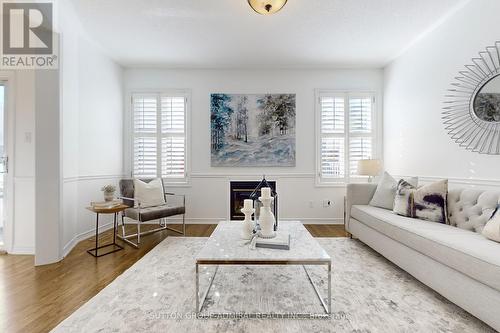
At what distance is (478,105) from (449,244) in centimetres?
180

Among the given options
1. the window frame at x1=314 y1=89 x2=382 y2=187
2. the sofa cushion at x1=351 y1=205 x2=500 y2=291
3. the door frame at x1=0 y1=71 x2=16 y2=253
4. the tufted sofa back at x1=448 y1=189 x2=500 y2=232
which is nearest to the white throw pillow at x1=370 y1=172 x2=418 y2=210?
the sofa cushion at x1=351 y1=205 x2=500 y2=291

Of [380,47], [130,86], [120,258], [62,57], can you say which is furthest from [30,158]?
[380,47]

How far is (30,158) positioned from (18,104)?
2.29 ft

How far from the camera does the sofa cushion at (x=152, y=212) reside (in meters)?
3.63

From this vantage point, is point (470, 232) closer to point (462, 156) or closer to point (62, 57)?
point (462, 156)

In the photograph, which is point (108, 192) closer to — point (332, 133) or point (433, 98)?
point (332, 133)

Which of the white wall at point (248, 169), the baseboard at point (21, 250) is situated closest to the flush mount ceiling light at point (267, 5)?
the white wall at point (248, 169)

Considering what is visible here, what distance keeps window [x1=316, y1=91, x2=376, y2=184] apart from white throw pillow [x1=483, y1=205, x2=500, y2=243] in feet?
9.25

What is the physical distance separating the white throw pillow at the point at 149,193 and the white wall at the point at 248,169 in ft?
2.42

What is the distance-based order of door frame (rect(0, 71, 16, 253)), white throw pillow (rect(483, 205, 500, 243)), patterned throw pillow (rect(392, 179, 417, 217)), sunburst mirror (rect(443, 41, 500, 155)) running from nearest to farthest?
white throw pillow (rect(483, 205, 500, 243)) → sunburst mirror (rect(443, 41, 500, 155)) → patterned throw pillow (rect(392, 179, 417, 217)) → door frame (rect(0, 71, 16, 253))

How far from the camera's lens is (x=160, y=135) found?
4.94m

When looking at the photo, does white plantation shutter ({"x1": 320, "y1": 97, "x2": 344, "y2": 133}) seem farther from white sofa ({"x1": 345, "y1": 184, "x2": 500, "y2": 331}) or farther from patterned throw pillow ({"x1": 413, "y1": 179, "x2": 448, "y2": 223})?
patterned throw pillow ({"x1": 413, "y1": 179, "x2": 448, "y2": 223})

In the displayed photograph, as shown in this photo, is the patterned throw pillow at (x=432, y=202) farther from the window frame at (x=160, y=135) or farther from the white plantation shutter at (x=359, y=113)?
the window frame at (x=160, y=135)

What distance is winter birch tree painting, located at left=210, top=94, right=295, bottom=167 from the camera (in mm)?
4863
